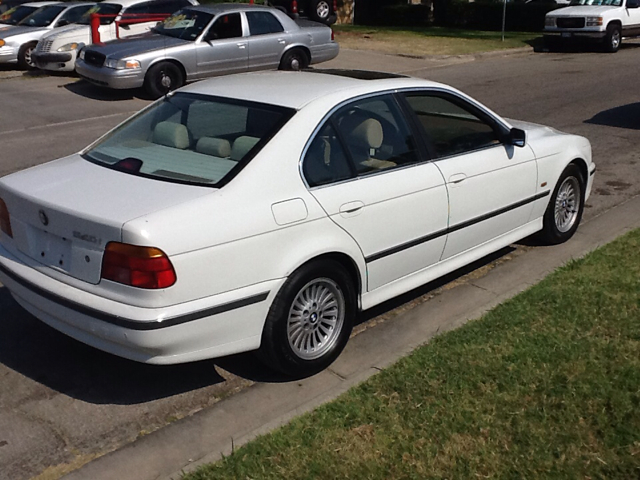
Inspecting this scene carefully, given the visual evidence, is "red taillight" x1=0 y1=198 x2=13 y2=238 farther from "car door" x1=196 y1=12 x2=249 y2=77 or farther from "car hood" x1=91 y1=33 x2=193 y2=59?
"car door" x1=196 y1=12 x2=249 y2=77

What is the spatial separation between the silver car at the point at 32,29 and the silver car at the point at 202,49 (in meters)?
3.57

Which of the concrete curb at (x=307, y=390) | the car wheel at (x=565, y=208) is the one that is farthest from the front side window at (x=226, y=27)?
the concrete curb at (x=307, y=390)

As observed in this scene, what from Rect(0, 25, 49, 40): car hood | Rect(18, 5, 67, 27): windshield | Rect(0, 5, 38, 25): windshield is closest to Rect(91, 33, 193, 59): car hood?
Rect(0, 25, 49, 40): car hood

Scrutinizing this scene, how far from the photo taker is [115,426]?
407cm

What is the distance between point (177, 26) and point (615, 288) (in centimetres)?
1203

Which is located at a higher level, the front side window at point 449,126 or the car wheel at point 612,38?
the front side window at point 449,126

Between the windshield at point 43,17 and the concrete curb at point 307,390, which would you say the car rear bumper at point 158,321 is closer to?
the concrete curb at point 307,390

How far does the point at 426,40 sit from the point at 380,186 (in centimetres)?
2058

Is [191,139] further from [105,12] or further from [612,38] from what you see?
[612,38]

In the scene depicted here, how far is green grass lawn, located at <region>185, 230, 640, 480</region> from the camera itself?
3537 millimetres

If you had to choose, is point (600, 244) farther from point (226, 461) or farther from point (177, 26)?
point (177, 26)

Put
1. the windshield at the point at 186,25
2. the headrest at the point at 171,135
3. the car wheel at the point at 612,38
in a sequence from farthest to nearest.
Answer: the car wheel at the point at 612,38 < the windshield at the point at 186,25 < the headrest at the point at 171,135

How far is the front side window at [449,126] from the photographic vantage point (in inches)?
207

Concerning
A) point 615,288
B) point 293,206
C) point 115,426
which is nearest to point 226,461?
point 115,426
